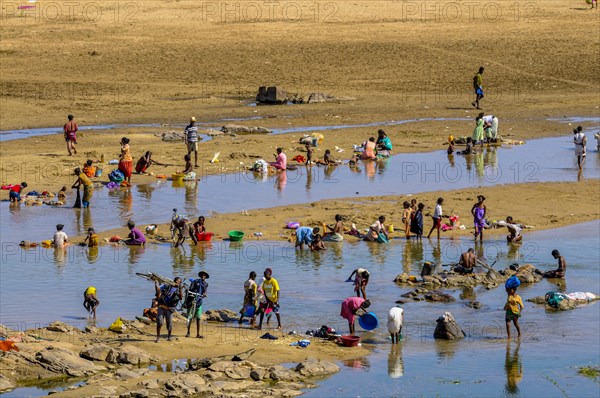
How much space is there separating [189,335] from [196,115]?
78.8 ft

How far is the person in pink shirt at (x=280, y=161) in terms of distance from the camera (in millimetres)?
33906

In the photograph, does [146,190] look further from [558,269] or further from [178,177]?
[558,269]

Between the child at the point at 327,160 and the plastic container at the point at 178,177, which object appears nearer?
the plastic container at the point at 178,177

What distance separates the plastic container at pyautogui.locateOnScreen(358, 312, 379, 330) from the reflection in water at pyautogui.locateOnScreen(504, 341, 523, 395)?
2.23 metres

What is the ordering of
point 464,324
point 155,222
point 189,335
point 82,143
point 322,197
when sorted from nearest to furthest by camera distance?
point 189,335, point 464,324, point 155,222, point 322,197, point 82,143

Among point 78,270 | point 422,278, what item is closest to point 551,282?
point 422,278

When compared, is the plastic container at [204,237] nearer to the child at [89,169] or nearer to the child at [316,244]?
the child at [316,244]

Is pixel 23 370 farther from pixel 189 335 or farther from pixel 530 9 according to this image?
pixel 530 9

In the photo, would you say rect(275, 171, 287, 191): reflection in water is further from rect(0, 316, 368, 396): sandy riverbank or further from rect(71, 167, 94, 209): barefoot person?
rect(0, 316, 368, 396): sandy riverbank

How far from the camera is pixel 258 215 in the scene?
28.7 m

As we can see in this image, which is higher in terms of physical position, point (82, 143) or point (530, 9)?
point (530, 9)

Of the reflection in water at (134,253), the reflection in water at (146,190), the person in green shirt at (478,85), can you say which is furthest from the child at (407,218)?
the person in green shirt at (478,85)

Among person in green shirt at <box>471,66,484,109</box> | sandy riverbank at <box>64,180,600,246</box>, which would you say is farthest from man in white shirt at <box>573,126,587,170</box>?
person in green shirt at <box>471,66,484,109</box>

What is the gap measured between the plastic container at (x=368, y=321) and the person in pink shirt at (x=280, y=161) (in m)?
14.2
